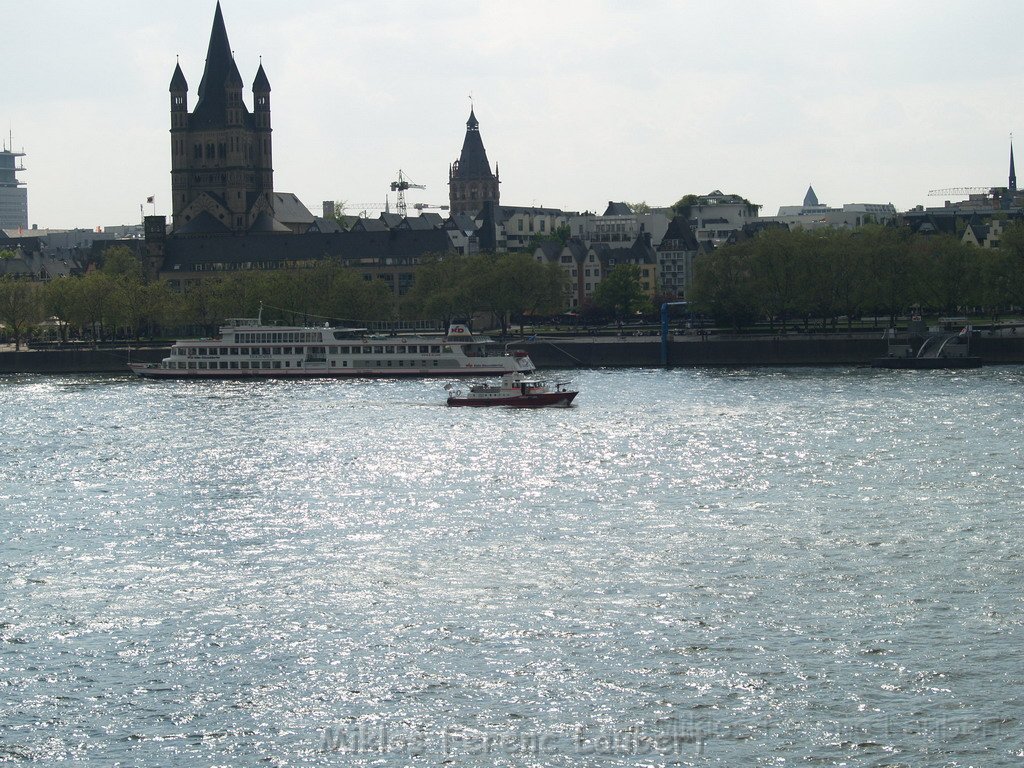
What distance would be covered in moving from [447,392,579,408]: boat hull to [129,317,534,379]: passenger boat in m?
27.1

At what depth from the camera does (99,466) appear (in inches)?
2753

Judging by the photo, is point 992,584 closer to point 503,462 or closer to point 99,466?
point 503,462

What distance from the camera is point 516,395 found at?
99875mm

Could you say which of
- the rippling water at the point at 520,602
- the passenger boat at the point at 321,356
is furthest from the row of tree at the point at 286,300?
the rippling water at the point at 520,602

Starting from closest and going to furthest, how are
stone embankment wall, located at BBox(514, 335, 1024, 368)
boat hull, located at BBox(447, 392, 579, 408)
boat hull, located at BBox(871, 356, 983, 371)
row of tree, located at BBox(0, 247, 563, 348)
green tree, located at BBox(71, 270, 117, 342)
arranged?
boat hull, located at BBox(447, 392, 579, 408) < boat hull, located at BBox(871, 356, 983, 371) < stone embankment wall, located at BBox(514, 335, 1024, 368) < row of tree, located at BBox(0, 247, 563, 348) < green tree, located at BBox(71, 270, 117, 342)

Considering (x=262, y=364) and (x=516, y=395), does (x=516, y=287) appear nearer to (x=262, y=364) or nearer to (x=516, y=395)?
(x=262, y=364)

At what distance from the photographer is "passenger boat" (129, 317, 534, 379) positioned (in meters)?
130

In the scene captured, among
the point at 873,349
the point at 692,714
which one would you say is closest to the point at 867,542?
the point at 692,714

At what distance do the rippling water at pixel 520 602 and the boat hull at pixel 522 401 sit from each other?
812 inches

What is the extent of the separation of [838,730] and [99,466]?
44211mm

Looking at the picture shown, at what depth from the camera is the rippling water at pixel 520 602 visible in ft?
105

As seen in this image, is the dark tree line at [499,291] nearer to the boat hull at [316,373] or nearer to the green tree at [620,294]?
the green tree at [620,294]

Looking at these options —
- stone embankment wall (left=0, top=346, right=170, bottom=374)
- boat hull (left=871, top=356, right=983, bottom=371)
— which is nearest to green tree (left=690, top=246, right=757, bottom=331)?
boat hull (left=871, top=356, right=983, bottom=371)

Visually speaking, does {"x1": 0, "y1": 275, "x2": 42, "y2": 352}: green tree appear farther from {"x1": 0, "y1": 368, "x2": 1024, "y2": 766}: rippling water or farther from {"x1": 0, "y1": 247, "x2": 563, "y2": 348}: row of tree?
{"x1": 0, "y1": 368, "x2": 1024, "y2": 766}: rippling water
